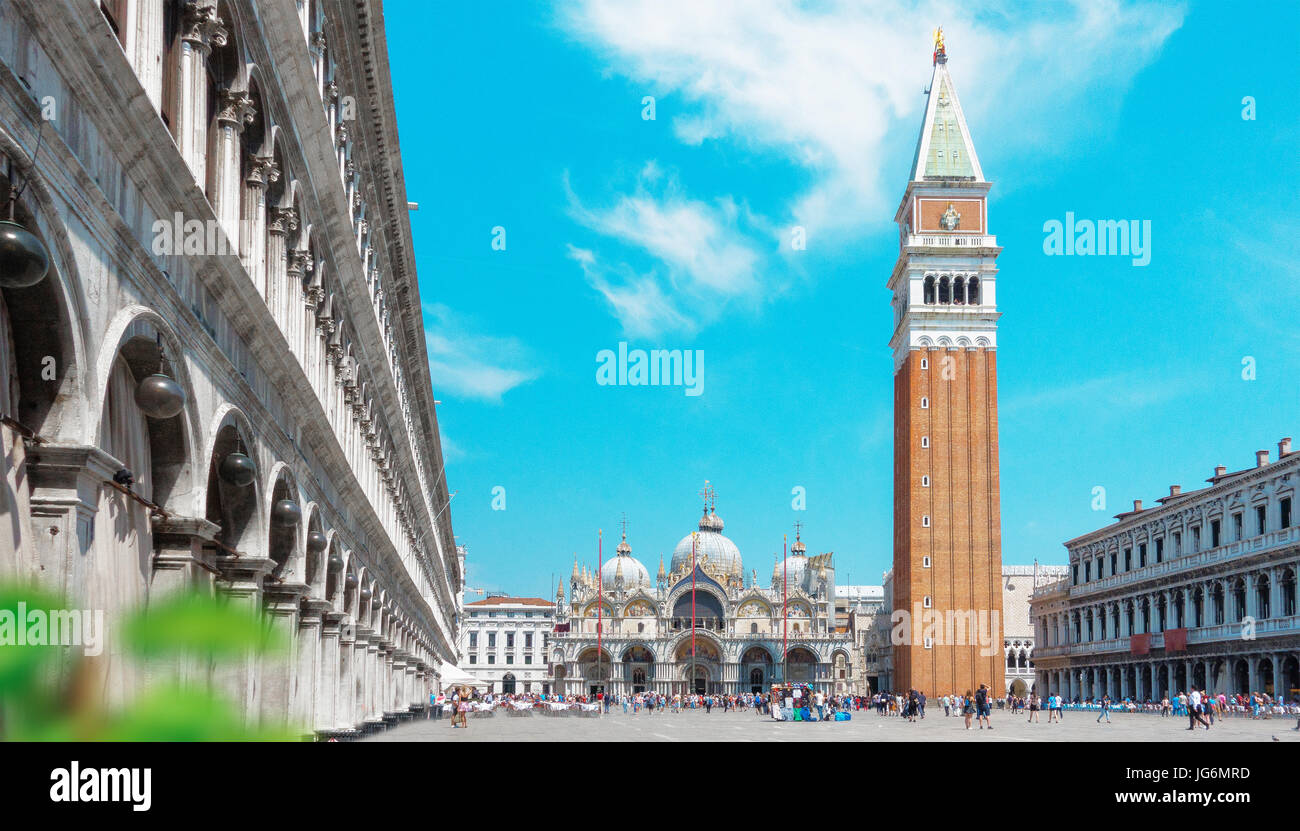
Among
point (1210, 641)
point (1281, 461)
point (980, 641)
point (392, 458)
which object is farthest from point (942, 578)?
point (392, 458)

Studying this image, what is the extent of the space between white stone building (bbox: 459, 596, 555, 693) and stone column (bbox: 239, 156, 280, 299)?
134 m

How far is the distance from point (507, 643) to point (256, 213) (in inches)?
5398

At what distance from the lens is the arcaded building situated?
8539 mm

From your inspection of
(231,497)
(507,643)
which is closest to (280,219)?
(231,497)

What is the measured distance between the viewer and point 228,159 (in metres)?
13.5

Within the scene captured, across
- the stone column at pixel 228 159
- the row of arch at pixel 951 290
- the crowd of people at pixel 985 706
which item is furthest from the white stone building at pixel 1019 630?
the stone column at pixel 228 159

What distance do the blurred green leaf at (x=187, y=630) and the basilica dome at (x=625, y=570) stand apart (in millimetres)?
115895

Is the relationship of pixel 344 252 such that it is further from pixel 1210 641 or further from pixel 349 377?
pixel 1210 641

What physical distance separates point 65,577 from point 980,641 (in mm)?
80693

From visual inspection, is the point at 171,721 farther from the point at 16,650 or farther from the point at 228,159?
the point at 228,159

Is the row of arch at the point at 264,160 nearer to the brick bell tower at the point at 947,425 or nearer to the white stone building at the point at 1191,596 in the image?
the white stone building at the point at 1191,596

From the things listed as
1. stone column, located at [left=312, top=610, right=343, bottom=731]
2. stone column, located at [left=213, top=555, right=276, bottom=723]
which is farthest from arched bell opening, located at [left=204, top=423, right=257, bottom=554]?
stone column, located at [left=312, top=610, right=343, bottom=731]

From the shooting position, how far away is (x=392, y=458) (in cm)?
3516

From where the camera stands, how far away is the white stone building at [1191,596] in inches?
2242
